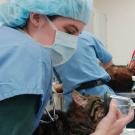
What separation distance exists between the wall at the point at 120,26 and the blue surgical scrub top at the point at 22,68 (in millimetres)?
3574

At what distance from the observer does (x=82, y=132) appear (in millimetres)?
1205

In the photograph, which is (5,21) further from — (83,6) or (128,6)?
(128,6)

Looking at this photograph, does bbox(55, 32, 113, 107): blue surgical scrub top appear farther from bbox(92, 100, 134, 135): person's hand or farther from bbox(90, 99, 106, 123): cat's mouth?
bbox(92, 100, 134, 135): person's hand

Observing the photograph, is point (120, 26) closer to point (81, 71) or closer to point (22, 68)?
point (81, 71)

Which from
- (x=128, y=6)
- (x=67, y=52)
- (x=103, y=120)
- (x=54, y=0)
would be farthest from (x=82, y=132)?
(x=128, y=6)

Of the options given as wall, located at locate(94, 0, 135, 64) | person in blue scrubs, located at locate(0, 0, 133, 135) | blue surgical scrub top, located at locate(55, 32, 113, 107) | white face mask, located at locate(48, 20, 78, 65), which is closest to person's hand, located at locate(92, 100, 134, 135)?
person in blue scrubs, located at locate(0, 0, 133, 135)

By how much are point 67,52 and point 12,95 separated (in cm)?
45

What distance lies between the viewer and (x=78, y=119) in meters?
1.24

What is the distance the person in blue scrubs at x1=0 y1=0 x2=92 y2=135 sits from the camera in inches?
29.3

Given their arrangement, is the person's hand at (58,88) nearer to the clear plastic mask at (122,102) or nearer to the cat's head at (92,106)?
the cat's head at (92,106)

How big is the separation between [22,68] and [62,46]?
1.17 ft

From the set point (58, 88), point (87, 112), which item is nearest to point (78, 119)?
point (87, 112)

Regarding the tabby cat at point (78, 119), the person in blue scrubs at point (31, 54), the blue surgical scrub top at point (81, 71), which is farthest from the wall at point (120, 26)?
the person in blue scrubs at point (31, 54)

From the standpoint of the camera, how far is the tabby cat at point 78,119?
43.4 inches
